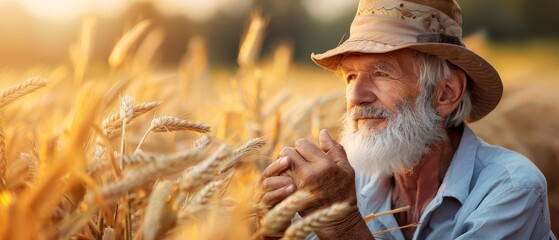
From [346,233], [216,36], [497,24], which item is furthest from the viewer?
[216,36]

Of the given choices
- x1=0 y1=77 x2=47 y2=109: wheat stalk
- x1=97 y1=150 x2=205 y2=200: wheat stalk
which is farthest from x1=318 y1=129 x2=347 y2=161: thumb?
x1=97 y1=150 x2=205 y2=200: wheat stalk

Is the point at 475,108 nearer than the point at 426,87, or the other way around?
the point at 426,87

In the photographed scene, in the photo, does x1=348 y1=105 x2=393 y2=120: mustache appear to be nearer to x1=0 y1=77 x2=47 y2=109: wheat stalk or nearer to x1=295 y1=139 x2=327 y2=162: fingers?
x1=295 y1=139 x2=327 y2=162: fingers

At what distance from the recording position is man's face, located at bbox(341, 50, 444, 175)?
271 centimetres

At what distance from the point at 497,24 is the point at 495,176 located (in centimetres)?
1920

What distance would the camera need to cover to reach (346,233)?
201cm

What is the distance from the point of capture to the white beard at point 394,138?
2.71 metres

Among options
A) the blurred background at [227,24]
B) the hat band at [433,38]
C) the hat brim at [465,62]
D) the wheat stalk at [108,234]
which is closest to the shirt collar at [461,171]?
the hat brim at [465,62]

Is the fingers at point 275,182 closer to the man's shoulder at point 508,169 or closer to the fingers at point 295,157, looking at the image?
the fingers at point 295,157

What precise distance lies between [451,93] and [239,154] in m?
1.55

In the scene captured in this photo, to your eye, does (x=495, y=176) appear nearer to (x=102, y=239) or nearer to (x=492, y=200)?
(x=492, y=200)

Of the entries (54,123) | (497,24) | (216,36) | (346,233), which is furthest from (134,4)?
(346,233)

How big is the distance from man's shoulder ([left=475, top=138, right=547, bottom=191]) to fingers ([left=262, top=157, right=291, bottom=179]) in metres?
0.90

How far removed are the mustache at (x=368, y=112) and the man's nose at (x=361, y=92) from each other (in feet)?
0.07
